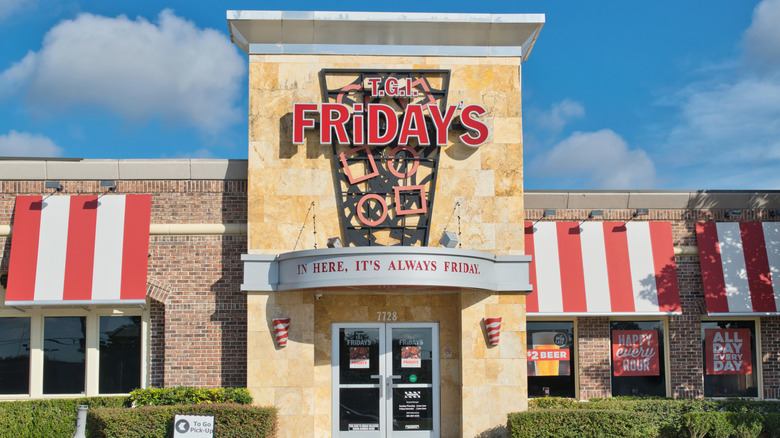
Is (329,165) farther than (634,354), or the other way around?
(634,354)

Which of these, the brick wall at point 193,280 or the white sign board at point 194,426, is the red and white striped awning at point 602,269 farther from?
the white sign board at point 194,426

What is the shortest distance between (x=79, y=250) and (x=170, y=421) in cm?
450

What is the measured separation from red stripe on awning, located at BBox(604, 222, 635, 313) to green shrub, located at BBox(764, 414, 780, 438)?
11.4 feet

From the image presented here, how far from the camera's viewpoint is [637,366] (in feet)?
58.1

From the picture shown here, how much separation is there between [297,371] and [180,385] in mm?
2709

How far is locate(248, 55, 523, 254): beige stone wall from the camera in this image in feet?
51.3

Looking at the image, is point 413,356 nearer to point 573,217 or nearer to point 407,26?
point 573,217

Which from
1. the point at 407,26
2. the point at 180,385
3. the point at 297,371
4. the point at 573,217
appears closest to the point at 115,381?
the point at 180,385

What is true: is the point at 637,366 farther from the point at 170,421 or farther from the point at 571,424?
the point at 170,421

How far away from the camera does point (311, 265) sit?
1464 cm

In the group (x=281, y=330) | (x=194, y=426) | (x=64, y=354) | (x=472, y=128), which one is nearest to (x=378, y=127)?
(x=472, y=128)

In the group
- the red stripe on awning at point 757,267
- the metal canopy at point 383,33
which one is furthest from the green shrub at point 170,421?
the red stripe on awning at point 757,267

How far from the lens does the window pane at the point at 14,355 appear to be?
1664 centimetres

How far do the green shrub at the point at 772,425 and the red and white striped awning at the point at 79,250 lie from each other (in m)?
13.2
